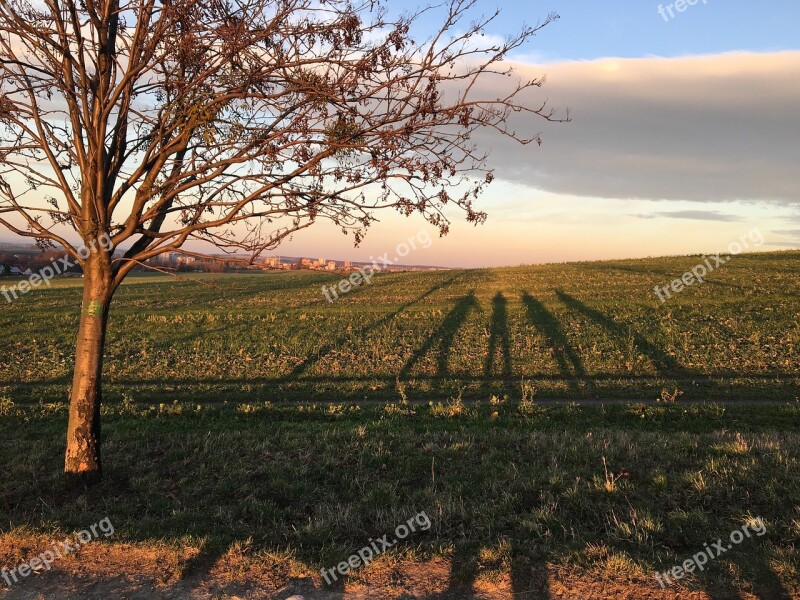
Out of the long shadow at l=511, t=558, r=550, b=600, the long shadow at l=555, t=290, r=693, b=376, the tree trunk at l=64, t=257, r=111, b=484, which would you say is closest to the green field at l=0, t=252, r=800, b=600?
the long shadow at l=511, t=558, r=550, b=600

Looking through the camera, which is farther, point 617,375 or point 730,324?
point 730,324

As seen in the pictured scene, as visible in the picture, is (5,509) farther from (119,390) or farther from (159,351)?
(159,351)

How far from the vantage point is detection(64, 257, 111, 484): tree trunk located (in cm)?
724

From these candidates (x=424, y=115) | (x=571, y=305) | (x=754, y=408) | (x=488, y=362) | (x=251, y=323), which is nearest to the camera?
(x=424, y=115)

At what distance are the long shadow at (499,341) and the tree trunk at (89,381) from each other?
12.1 m

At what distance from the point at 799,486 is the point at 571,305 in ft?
74.5

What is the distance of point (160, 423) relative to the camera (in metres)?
11.5

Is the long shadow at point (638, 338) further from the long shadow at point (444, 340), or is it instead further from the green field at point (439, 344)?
the long shadow at point (444, 340)

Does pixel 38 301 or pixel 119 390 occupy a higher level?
pixel 38 301

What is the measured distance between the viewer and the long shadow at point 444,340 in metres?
18.5

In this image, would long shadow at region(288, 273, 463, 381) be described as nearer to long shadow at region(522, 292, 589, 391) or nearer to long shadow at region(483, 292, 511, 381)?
long shadow at region(483, 292, 511, 381)

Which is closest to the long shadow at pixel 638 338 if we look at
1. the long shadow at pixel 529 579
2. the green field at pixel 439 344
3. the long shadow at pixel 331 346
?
the green field at pixel 439 344

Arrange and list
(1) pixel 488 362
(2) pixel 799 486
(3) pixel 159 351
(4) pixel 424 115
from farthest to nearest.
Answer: (3) pixel 159 351 < (1) pixel 488 362 < (2) pixel 799 486 < (4) pixel 424 115

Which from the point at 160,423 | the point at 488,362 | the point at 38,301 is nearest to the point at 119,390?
the point at 160,423
